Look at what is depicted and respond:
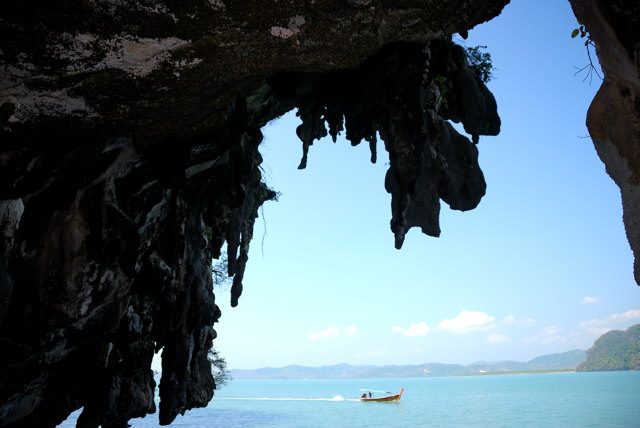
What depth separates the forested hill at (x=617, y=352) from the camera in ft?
564

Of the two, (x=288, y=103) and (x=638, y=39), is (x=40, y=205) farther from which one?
(x=638, y=39)

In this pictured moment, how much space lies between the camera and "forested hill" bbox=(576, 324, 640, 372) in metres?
172

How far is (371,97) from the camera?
8.64 m

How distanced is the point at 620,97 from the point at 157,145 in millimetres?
6307

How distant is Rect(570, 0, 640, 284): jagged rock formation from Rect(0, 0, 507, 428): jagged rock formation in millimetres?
1315

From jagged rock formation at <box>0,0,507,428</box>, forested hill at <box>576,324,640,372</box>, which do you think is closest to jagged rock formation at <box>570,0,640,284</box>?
jagged rock formation at <box>0,0,507,428</box>

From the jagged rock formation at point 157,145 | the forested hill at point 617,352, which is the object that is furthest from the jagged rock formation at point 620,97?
the forested hill at point 617,352

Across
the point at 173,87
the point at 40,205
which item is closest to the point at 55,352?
the point at 40,205

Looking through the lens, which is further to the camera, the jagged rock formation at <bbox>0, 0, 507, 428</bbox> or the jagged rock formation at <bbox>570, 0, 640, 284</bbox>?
the jagged rock formation at <bbox>0, 0, 507, 428</bbox>

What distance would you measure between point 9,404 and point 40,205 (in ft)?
14.1

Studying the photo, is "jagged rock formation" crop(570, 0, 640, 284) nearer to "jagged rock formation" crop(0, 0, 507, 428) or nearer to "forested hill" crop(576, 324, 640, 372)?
"jagged rock formation" crop(0, 0, 507, 428)

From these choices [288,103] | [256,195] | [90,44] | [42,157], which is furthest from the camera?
[256,195]

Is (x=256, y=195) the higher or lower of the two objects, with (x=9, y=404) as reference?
higher

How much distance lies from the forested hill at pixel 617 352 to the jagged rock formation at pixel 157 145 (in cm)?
21580
